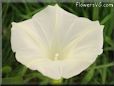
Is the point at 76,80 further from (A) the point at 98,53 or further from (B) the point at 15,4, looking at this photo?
(B) the point at 15,4

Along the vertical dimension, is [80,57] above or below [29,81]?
above

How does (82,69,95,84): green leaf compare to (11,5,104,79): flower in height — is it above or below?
below

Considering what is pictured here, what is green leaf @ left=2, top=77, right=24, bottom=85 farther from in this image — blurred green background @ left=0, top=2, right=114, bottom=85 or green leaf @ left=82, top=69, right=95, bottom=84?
green leaf @ left=82, top=69, right=95, bottom=84

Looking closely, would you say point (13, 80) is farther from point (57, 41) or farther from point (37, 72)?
point (57, 41)

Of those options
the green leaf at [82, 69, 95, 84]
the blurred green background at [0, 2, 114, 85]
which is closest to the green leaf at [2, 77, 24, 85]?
the blurred green background at [0, 2, 114, 85]

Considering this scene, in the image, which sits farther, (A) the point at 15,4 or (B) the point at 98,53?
(A) the point at 15,4

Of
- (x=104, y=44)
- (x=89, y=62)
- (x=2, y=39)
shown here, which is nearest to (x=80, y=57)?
(x=89, y=62)

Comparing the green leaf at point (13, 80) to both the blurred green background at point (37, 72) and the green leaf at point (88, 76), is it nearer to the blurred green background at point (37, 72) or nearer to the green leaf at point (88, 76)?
the blurred green background at point (37, 72)

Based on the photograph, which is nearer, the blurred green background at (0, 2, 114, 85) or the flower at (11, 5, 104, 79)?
the flower at (11, 5, 104, 79)
